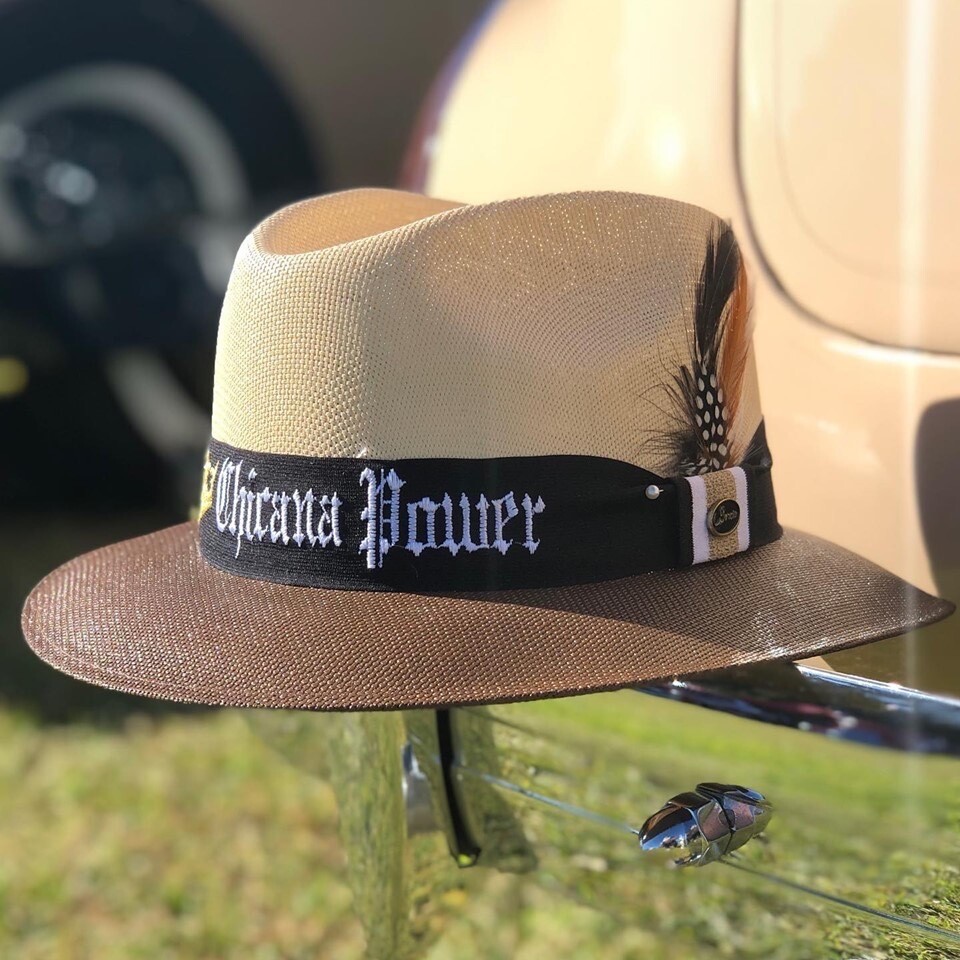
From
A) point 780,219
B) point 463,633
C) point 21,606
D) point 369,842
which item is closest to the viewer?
point 463,633

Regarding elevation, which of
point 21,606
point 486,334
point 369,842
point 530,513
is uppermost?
point 486,334

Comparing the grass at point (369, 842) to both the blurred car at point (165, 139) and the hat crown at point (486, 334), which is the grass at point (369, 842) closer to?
the hat crown at point (486, 334)

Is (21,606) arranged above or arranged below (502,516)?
below

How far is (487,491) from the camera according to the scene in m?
0.98

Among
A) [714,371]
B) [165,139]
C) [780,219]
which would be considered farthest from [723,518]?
[165,139]

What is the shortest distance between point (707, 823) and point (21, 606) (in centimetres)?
276

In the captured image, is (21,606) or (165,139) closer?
(165,139)

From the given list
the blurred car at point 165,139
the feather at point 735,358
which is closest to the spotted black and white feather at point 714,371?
the feather at point 735,358

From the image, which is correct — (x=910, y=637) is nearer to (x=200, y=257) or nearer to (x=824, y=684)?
(x=824, y=684)

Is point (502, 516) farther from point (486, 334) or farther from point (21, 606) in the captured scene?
point (21, 606)

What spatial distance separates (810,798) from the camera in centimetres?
106

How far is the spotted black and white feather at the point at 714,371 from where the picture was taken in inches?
41.6

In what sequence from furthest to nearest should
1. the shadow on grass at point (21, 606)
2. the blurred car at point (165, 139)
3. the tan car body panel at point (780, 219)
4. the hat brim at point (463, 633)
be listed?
the blurred car at point (165, 139) → the shadow on grass at point (21, 606) → the tan car body panel at point (780, 219) → the hat brim at point (463, 633)

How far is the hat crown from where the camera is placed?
0.99 metres
